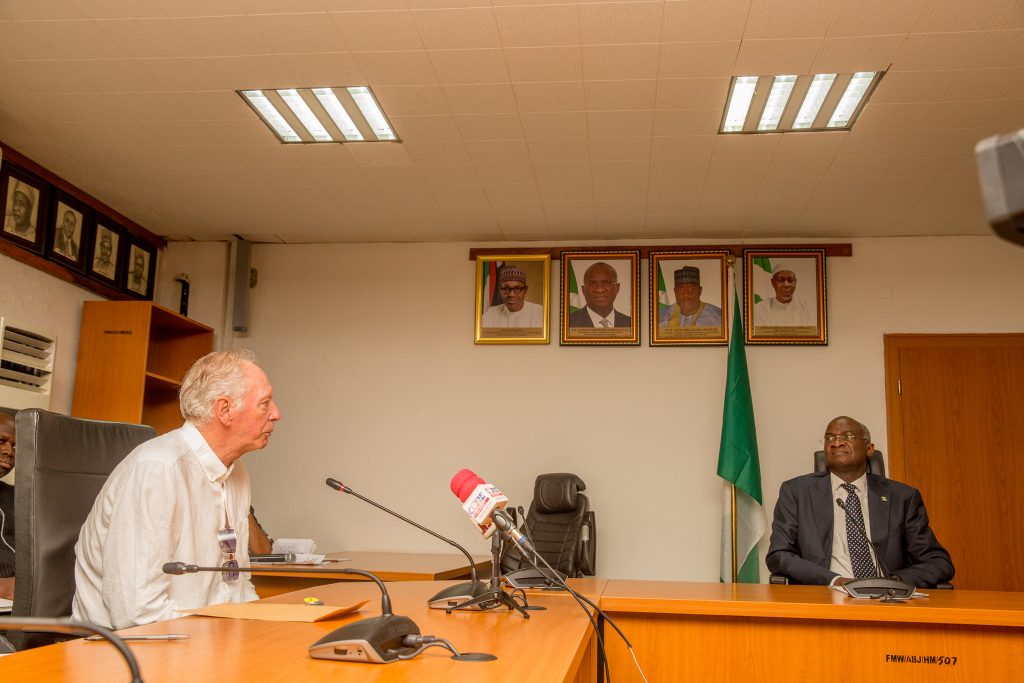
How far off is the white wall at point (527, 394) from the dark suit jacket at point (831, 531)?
5.70ft

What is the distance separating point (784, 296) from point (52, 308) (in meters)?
4.49

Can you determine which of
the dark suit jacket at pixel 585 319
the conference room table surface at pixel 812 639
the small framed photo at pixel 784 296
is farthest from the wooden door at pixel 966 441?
the conference room table surface at pixel 812 639

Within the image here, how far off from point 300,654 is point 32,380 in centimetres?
407

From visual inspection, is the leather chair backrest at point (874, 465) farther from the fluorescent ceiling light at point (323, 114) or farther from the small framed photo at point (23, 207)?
the small framed photo at point (23, 207)

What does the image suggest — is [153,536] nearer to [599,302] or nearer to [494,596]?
[494,596]

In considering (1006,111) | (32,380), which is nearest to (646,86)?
(1006,111)

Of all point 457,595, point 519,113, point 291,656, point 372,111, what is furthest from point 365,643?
point 372,111

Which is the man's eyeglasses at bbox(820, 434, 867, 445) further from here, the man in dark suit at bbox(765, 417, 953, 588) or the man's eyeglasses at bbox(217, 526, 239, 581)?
the man's eyeglasses at bbox(217, 526, 239, 581)

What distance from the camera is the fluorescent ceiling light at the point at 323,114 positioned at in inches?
158

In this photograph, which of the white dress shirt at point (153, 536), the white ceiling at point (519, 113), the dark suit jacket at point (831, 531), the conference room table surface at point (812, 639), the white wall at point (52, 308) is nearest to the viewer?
the white dress shirt at point (153, 536)

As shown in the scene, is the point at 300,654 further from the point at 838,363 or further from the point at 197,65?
the point at 838,363

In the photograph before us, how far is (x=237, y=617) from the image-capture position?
72.2 inches

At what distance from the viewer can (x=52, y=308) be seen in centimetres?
508

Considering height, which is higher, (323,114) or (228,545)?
(323,114)
